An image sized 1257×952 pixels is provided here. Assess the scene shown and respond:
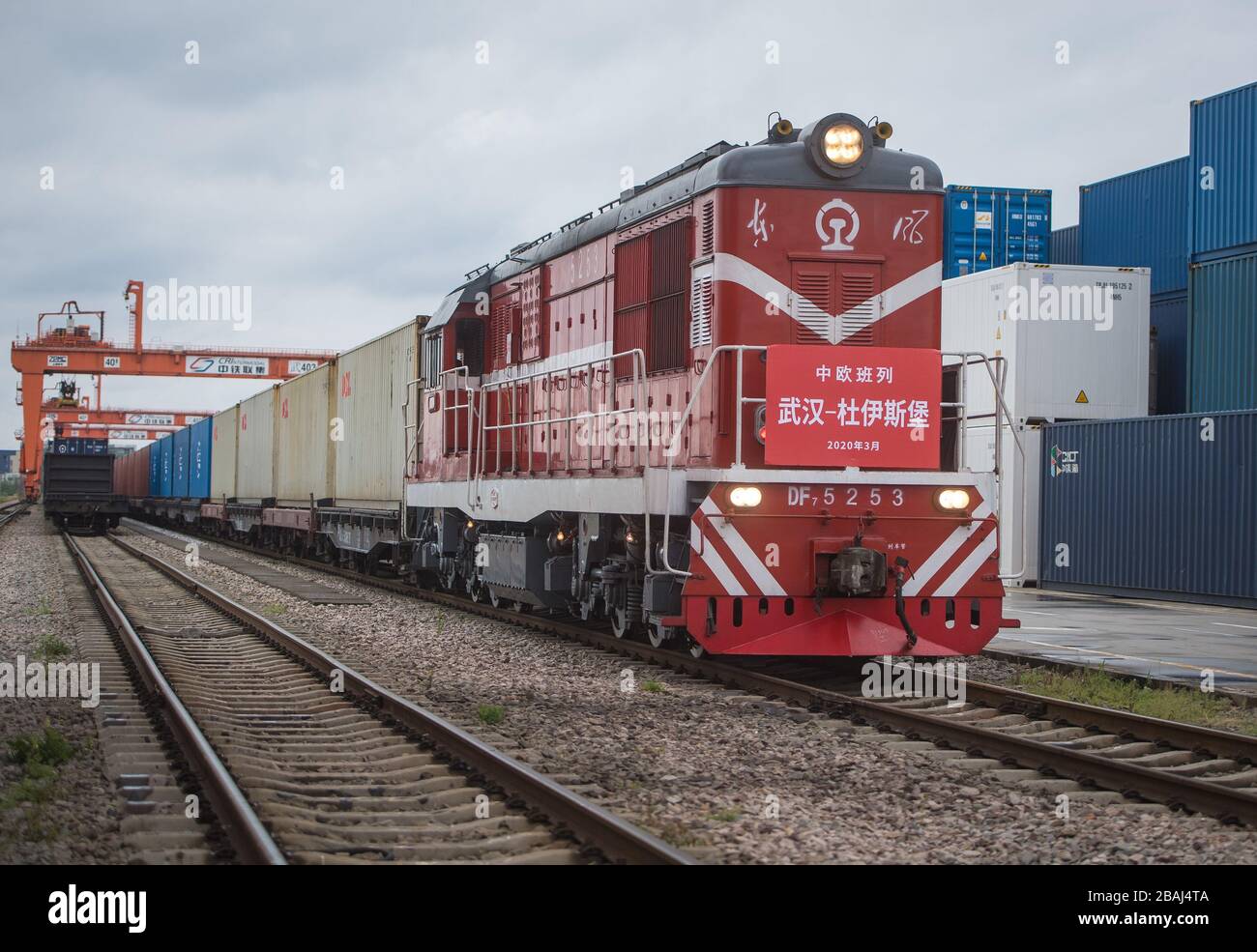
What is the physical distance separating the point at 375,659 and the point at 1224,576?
12.9m

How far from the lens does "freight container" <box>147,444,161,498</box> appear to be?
49.0 meters

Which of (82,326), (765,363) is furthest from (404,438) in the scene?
(82,326)

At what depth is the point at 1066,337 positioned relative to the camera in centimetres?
2106

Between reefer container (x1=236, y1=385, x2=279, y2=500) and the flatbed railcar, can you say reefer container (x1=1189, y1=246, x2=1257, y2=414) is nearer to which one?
the flatbed railcar

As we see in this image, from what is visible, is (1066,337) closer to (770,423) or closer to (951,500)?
(951,500)

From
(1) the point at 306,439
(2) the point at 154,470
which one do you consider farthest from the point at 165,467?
(1) the point at 306,439

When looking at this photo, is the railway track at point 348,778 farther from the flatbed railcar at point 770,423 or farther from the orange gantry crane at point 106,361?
the orange gantry crane at point 106,361

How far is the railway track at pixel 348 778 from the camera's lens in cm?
486

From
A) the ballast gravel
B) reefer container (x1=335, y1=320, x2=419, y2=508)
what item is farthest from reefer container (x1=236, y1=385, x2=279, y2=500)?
the ballast gravel

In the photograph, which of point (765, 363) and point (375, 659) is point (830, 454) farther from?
point (375, 659)

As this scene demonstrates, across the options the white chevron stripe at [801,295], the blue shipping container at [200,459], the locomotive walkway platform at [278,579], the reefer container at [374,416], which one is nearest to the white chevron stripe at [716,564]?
the white chevron stripe at [801,295]

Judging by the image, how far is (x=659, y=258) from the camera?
10.4 metres

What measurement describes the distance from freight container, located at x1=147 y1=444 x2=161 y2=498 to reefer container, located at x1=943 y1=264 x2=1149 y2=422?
120ft
